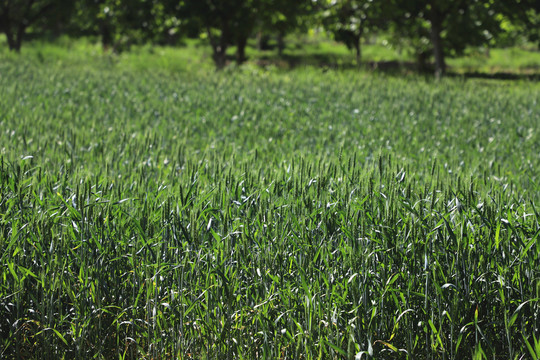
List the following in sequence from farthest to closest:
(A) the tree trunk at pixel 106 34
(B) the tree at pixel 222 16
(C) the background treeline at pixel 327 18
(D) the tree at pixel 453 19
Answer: (A) the tree trunk at pixel 106 34
(B) the tree at pixel 222 16
(C) the background treeline at pixel 327 18
(D) the tree at pixel 453 19

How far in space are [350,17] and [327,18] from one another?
911 mm

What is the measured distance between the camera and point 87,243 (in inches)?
122

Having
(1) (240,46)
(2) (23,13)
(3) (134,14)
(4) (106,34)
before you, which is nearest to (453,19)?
(1) (240,46)

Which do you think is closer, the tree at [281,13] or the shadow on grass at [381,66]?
the shadow on grass at [381,66]

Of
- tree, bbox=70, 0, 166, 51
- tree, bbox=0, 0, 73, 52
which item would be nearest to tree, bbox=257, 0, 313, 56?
tree, bbox=70, 0, 166, 51

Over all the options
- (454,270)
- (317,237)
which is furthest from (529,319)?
(317,237)

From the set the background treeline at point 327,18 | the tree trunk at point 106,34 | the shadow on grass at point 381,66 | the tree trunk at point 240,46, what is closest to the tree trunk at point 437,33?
the background treeline at point 327,18

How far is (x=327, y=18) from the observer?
22.0m

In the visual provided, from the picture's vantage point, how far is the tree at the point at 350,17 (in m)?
20.5

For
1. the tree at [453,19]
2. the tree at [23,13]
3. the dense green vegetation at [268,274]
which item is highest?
the tree at [23,13]

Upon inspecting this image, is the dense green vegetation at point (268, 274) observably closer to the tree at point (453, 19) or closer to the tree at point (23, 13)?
the tree at point (453, 19)

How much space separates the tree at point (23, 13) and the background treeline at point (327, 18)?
0.14ft

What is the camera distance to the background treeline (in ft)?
61.8

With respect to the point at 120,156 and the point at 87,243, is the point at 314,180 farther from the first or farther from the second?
the point at 120,156
